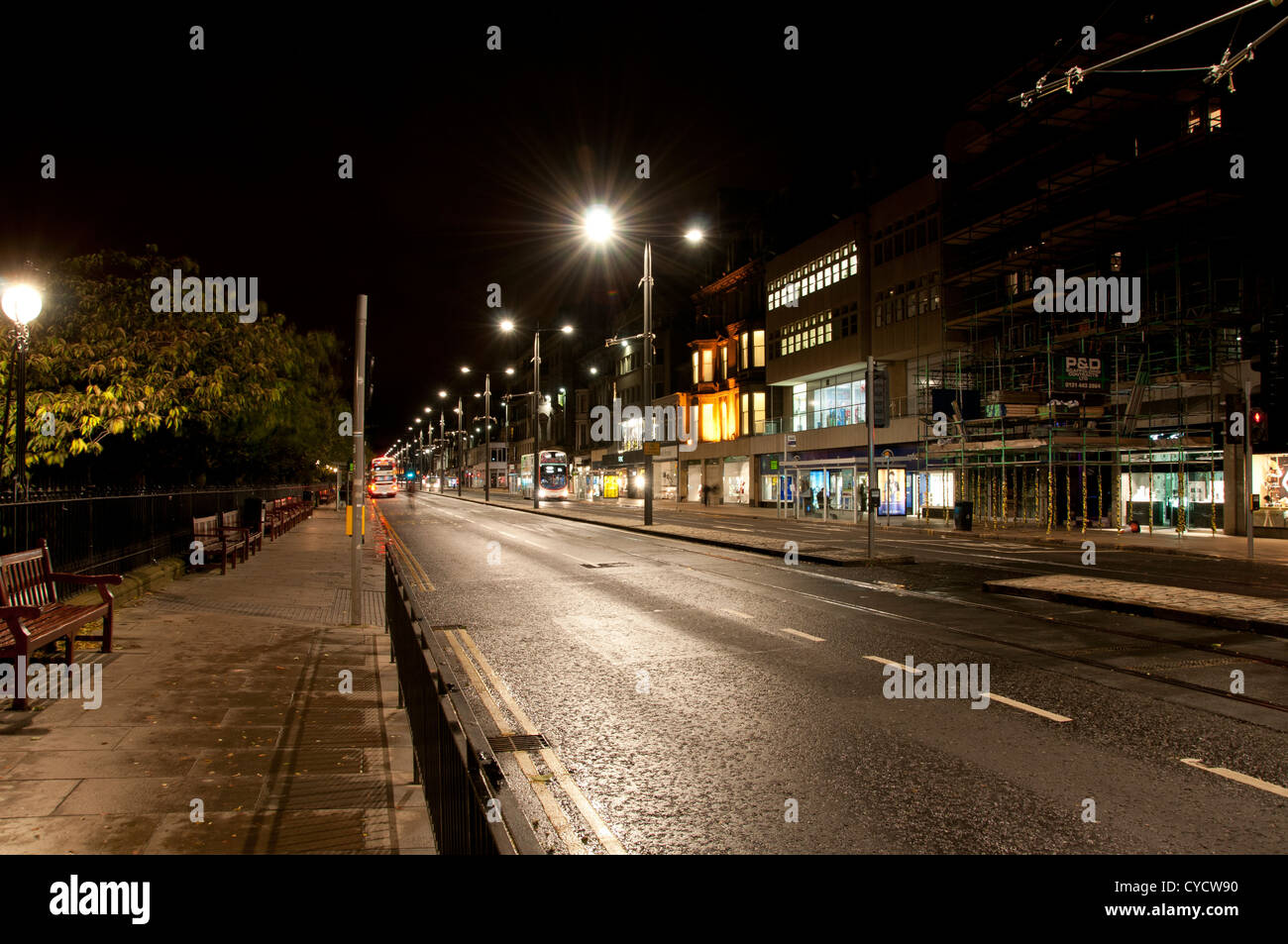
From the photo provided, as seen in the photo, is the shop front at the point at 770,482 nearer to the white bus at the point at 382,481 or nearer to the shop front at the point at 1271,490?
the shop front at the point at 1271,490

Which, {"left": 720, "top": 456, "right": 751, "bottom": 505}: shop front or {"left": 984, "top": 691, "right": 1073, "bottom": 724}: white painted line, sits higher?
{"left": 720, "top": 456, "right": 751, "bottom": 505}: shop front

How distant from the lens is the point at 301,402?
3212 cm

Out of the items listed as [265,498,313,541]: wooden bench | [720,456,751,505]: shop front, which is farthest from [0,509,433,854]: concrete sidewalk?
[720,456,751,505]: shop front

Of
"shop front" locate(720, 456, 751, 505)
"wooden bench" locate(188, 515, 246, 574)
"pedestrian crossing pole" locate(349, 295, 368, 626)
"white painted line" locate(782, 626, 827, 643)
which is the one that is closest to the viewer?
"white painted line" locate(782, 626, 827, 643)

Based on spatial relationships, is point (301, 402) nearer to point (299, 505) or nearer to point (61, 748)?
point (299, 505)

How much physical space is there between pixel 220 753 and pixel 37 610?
3.18 m

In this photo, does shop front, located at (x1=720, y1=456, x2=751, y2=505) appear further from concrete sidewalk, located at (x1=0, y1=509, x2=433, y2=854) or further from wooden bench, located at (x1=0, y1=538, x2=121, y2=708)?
wooden bench, located at (x1=0, y1=538, x2=121, y2=708)

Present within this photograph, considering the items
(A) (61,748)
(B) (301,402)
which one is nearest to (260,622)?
(A) (61,748)

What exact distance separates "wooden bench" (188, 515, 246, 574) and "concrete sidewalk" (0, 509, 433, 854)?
6112 millimetres

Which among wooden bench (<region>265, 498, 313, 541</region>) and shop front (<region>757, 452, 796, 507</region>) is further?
shop front (<region>757, 452, 796, 507</region>)

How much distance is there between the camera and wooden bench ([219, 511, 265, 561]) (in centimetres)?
1830

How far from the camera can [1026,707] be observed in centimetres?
693

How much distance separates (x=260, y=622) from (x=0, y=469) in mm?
5500

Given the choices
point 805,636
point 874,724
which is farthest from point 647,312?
point 874,724
